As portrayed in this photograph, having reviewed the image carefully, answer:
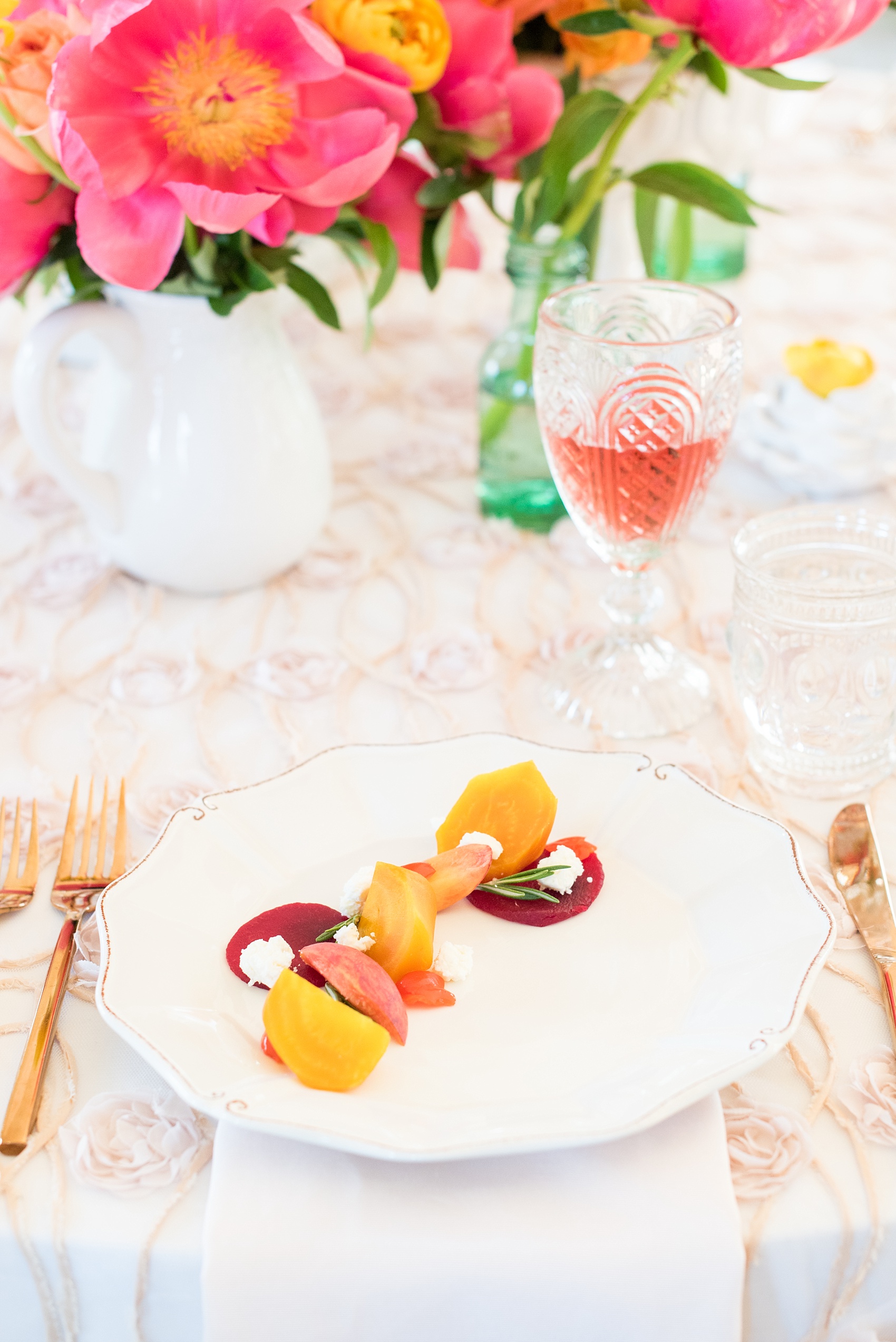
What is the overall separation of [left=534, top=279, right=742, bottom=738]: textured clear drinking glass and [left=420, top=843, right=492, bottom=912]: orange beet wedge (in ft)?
0.74

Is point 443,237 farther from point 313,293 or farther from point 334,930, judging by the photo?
point 334,930

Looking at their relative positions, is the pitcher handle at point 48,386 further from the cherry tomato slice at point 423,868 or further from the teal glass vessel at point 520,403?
the cherry tomato slice at point 423,868

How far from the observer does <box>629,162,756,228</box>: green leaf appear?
86 centimetres

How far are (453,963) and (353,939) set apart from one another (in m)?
0.05

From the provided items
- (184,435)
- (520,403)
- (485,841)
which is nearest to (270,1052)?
(485,841)

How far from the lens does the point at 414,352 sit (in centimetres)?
129

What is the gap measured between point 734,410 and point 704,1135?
1.39 feet

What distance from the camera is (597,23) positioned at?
0.78 metres

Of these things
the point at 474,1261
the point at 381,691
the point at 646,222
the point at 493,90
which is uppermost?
the point at 493,90

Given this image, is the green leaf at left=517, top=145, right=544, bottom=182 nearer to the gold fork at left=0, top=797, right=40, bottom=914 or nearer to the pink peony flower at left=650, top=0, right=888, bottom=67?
the pink peony flower at left=650, top=0, right=888, bottom=67

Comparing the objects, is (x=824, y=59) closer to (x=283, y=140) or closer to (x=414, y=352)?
(x=414, y=352)

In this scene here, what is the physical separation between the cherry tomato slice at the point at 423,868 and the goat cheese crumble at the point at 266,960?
7cm

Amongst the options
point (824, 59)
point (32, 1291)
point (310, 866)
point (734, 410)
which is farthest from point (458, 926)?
point (824, 59)

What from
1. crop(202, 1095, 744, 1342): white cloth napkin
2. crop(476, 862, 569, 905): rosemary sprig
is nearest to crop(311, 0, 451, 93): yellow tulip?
crop(476, 862, 569, 905): rosemary sprig
